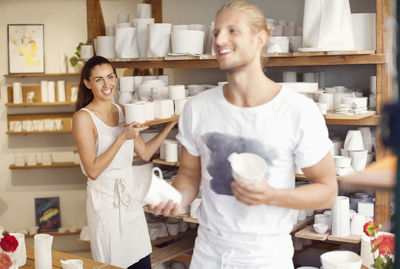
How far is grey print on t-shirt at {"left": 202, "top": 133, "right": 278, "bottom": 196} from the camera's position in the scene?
181 centimetres

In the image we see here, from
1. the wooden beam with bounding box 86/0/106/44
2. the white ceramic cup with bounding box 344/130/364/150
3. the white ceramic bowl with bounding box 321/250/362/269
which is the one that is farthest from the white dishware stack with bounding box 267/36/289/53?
the wooden beam with bounding box 86/0/106/44

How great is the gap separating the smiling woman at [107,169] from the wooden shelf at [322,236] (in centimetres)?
100

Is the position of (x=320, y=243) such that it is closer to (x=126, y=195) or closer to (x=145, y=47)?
(x=126, y=195)

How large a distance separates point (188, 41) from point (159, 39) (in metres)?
0.25

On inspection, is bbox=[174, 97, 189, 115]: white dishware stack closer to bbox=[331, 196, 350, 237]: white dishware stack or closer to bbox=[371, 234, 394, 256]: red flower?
bbox=[331, 196, 350, 237]: white dishware stack

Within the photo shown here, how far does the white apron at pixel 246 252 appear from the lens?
183 centimetres

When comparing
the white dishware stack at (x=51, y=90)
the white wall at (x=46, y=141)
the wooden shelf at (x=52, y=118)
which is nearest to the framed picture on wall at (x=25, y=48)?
the white wall at (x=46, y=141)

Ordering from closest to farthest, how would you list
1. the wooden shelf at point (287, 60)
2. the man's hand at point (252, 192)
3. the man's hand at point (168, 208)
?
the man's hand at point (252, 192), the man's hand at point (168, 208), the wooden shelf at point (287, 60)

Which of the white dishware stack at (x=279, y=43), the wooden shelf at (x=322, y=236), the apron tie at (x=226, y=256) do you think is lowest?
the wooden shelf at (x=322, y=236)

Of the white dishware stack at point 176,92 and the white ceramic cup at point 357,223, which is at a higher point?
the white dishware stack at point 176,92

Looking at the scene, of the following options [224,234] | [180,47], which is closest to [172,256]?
[180,47]

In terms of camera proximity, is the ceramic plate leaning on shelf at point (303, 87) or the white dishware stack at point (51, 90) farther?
the white dishware stack at point (51, 90)

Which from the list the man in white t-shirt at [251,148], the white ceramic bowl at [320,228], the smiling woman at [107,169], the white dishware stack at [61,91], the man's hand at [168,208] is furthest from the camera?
the white dishware stack at [61,91]

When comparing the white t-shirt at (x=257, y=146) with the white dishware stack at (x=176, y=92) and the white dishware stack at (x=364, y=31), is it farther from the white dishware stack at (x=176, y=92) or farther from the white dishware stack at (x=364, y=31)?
the white dishware stack at (x=176, y=92)
